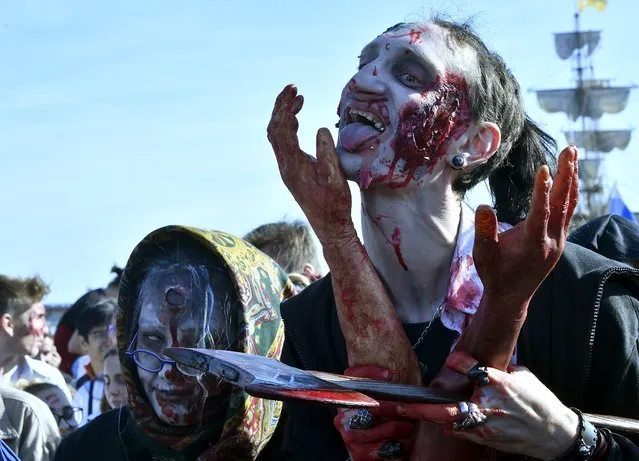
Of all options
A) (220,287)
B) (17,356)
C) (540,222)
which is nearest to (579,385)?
(540,222)

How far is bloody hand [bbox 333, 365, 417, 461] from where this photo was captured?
8.47 ft

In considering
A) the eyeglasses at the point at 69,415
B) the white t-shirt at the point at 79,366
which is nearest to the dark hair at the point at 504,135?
the eyeglasses at the point at 69,415

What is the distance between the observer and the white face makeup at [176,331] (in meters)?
3.68

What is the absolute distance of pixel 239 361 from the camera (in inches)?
92.8

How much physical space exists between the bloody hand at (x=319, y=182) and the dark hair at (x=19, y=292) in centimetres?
424

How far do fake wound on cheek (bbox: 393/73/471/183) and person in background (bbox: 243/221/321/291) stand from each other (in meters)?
2.79

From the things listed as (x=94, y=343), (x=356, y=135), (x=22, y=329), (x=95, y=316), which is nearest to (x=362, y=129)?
(x=356, y=135)

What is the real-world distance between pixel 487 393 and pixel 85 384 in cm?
492

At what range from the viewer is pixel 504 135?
3.00 meters

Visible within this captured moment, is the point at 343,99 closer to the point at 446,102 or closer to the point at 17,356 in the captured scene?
the point at 446,102

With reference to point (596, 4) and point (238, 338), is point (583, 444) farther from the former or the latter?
point (596, 4)

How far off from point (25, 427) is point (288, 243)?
1502 mm

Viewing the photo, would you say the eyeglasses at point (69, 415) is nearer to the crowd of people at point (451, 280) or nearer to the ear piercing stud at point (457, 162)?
the crowd of people at point (451, 280)

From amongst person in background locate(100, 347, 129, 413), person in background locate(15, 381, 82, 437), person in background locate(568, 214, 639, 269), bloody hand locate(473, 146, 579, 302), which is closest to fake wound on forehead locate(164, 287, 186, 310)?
person in background locate(568, 214, 639, 269)
